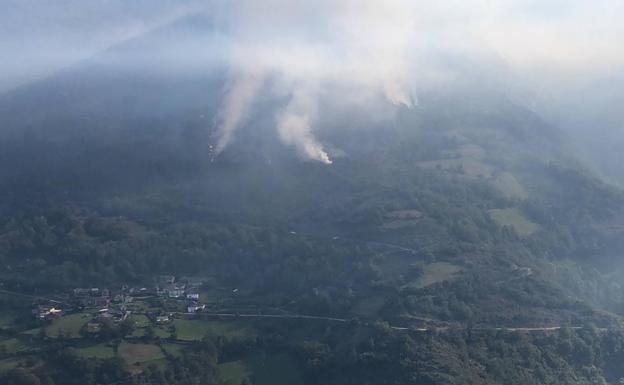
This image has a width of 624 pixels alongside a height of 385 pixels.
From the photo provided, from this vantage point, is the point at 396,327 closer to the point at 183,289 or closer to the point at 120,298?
the point at 183,289

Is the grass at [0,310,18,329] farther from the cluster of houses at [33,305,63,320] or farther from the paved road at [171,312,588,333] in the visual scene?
the paved road at [171,312,588,333]

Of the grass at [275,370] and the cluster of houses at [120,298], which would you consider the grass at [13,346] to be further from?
the grass at [275,370]

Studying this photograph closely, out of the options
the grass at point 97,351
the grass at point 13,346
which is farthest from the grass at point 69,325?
the grass at point 97,351

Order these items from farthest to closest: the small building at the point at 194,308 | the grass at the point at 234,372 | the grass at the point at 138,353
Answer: the small building at the point at 194,308
the grass at the point at 138,353
the grass at the point at 234,372

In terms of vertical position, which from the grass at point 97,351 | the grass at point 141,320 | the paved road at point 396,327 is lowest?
the paved road at point 396,327

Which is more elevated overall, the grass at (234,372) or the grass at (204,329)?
the grass at (204,329)

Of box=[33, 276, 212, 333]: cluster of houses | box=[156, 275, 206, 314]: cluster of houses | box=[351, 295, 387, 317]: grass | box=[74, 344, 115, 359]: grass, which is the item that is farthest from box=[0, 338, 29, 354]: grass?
box=[351, 295, 387, 317]: grass
